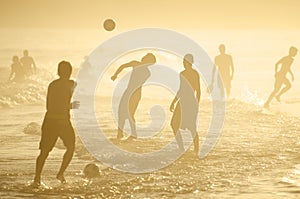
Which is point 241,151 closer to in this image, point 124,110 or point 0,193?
point 124,110

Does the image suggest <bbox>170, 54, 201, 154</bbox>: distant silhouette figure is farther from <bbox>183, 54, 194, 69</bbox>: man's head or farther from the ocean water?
the ocean water

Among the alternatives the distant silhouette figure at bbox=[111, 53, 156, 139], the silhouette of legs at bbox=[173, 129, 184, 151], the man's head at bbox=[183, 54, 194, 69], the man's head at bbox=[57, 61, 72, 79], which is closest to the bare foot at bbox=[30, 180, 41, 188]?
the man's head at bbox=[57, 61, 72, 79]

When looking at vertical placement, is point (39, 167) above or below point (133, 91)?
below

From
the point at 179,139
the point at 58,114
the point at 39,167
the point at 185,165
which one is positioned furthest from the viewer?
the point at 179,139

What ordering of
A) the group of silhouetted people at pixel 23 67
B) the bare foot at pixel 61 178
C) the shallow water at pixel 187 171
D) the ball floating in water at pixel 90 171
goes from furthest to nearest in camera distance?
the group of silhouetted people at pixel 23 67
the ball floating in water at pixel 90 171
the bare foot at pixel 61 178
the shallow water at pixel 187 171

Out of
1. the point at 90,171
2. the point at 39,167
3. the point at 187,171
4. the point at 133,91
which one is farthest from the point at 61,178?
the point at 133,91

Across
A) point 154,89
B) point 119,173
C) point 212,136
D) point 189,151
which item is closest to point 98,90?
point 154,89

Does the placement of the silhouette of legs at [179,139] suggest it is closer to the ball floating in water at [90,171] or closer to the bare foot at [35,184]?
the ball floating in water at [90,171]

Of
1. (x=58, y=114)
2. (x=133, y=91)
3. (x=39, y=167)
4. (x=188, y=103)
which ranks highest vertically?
(x=133, y=91)

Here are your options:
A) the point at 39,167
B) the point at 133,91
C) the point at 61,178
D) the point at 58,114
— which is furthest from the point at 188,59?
the point at 39,167

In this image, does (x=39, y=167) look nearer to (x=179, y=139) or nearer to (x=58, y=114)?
(x=58, y=114)

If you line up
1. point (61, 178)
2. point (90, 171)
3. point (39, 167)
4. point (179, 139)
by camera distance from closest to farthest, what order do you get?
point (39, 167) → point (61, 178) → point (90, 171) → point (179, 139)

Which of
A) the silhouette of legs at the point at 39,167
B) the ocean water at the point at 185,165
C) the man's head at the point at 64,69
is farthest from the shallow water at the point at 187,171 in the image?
the man's head at the point at 64,69

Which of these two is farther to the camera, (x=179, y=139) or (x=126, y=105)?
(x=126, y=105)
